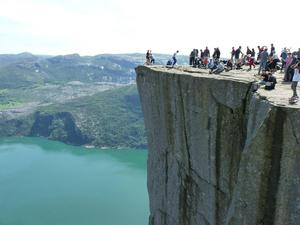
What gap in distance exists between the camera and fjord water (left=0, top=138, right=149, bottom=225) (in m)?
62.7

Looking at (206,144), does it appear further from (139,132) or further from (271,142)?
(139,132)

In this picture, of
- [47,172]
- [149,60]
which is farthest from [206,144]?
[47,172]

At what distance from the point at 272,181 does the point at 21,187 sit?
78533mm

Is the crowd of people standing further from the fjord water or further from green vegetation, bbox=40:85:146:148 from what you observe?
green vegetation, bbox=40:85:146:148

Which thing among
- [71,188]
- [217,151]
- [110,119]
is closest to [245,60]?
[217,151]

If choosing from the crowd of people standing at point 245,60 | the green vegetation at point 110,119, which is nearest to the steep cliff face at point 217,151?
the crowd of people standing at point 245,60

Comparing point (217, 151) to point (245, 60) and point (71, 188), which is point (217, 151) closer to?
point (245, 60)

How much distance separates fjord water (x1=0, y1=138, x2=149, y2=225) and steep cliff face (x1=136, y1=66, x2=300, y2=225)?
44.7 m

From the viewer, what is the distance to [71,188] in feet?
262

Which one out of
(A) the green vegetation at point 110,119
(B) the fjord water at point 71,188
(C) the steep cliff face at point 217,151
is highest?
(C) the steep cliff face at point 217,151

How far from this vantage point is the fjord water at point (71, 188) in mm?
62719

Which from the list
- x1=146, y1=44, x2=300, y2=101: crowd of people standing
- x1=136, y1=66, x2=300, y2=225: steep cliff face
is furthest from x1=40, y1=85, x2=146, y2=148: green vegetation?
x1=136, y1=66, x2=300, y2=225: steep cliff face

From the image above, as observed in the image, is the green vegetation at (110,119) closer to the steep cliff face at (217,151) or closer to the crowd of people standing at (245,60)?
the crowd of people standing at (245,60)

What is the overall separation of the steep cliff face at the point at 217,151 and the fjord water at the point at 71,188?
44662 millimetres
